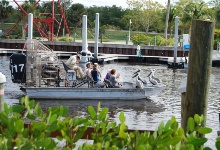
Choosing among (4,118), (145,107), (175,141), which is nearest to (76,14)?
(145,107)

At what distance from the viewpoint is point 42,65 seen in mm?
19391

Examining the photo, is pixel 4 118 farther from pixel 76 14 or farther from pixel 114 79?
pixel 76 14

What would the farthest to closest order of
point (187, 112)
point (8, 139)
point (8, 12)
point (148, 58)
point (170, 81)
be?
point (8, 12) → point (148, 58) → point (170, 81) → point (187, 112) → point (8, 139)

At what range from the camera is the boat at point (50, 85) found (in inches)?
743

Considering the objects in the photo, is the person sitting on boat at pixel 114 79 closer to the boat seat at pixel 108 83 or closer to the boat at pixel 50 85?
the boat seat at pixel 108 83

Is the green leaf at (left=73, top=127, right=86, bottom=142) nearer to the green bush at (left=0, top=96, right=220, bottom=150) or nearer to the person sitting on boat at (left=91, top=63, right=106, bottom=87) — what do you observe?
the green bush at (left=0, top=96, right=220, bottom=150)

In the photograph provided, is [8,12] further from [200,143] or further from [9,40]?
[200,143]

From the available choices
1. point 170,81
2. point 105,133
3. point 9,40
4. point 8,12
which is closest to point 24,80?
point 170,81

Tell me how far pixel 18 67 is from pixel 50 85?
156 centimetres

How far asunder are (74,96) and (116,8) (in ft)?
231

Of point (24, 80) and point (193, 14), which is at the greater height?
point (193, 14)

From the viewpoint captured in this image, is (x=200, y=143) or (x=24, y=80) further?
(x=24, y=80)

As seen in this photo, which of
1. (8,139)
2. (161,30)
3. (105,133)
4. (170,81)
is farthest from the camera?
(161,30)

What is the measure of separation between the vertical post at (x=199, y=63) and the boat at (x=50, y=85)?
1277 cm
